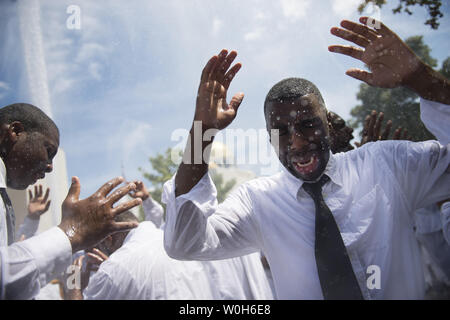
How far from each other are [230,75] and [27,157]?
Answer: 1.44m

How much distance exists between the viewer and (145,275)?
3.19 meters

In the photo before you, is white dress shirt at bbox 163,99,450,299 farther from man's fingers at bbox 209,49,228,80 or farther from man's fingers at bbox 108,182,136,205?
man's fingers at bbox 209,49,228,80

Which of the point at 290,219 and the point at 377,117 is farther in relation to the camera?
the point at 377,117

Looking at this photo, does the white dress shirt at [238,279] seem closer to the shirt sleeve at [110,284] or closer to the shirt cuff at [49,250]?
the shirt sleeve at [110,284]

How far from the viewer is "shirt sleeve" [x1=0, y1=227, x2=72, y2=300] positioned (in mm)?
1408

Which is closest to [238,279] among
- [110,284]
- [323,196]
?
[110,284]

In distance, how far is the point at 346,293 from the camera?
63.4 inches

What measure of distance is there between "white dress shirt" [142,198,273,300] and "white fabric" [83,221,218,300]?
11 cm

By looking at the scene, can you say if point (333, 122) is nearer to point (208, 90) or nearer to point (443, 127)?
point (443, 127)

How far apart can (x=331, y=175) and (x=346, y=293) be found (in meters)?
0.74

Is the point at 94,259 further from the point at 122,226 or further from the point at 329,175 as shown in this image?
the point at 329,175

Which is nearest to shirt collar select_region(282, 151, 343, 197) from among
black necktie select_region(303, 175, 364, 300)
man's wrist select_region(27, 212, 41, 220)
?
black necktie select_region(303, 175, 364, 300)
